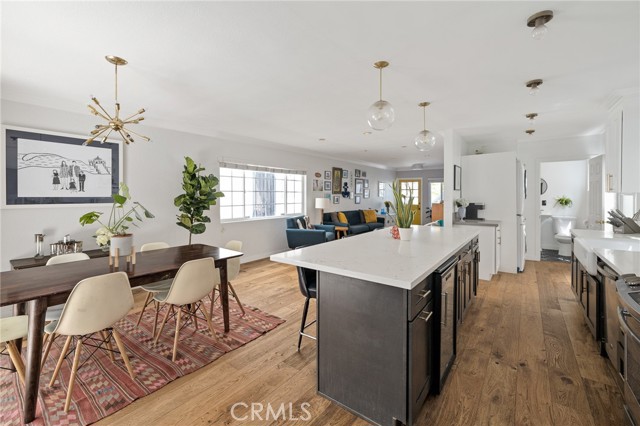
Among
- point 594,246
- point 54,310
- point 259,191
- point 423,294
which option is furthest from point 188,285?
point 259,191

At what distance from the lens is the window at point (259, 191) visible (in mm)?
5484

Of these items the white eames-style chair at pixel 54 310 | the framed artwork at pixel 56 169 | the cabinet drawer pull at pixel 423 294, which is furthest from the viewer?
the framed artwork at pixel 56 169

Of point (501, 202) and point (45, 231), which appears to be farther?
point (501, 202)

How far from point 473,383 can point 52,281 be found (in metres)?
2.92

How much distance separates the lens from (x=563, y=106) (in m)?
3.51

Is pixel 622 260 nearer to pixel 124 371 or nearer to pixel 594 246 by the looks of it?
pixel 594 246

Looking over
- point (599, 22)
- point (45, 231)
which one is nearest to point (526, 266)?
point (599, 22)

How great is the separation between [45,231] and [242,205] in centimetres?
297

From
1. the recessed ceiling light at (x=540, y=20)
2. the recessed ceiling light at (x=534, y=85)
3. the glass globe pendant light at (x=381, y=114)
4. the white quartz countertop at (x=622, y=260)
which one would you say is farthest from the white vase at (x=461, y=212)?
the recessed ceiling light at (x=540, y=20)

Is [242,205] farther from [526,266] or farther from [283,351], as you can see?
[526,266]

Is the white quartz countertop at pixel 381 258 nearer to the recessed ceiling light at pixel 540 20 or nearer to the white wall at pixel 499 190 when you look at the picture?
the recessed ceiling light at pixel 540 20

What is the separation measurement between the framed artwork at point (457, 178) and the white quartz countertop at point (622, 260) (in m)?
2.53

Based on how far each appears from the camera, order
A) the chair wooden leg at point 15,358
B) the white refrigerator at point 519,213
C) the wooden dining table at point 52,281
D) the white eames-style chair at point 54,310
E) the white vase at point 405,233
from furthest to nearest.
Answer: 1. the white refrigerator at point 519,213
2. the white vase at point 405,233
3. the white eames-style chair at point 54,310
4. the chair wooden leg at point 15,358
5. the wooden dining table at point 52,281

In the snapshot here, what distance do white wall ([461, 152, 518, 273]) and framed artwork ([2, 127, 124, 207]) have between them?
5.39 meters
